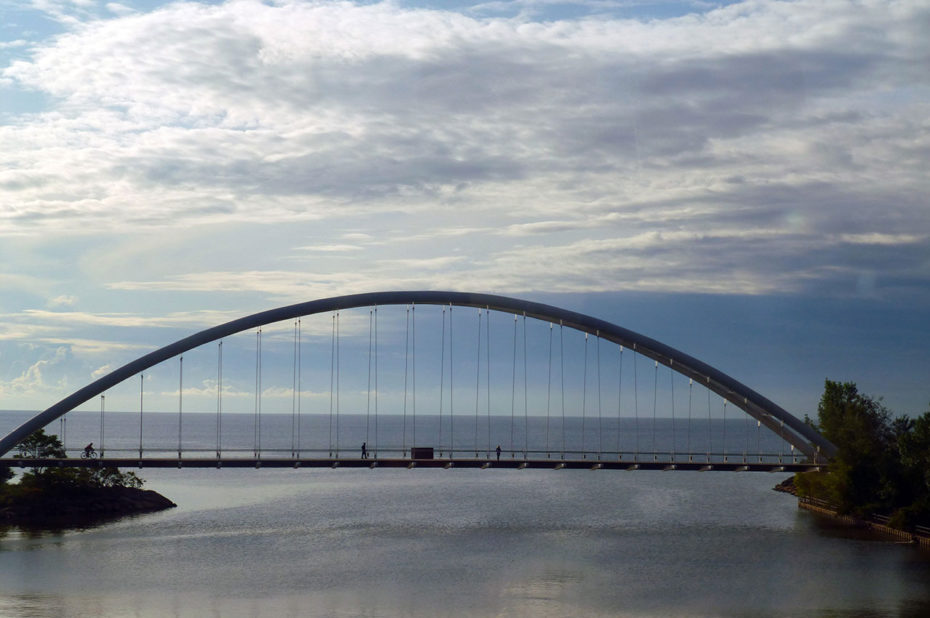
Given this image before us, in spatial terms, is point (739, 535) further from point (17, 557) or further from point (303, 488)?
point (303, 488)

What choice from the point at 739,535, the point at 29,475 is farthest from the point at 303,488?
the point at 739,535

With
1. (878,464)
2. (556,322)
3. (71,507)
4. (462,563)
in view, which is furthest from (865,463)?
(71,507)

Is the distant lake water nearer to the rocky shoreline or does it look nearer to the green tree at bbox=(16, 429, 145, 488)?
the rocky shoreline

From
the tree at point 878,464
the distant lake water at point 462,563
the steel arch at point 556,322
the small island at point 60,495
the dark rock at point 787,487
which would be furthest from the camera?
the dark rock at point 787,487

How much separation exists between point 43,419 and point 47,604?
59.1ft

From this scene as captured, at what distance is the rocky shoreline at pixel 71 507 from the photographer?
5509 cm

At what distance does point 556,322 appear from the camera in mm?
53094

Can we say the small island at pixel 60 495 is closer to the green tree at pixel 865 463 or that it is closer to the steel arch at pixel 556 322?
the steel arch at pixel 556 322

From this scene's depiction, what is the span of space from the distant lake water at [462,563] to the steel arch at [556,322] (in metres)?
5.92

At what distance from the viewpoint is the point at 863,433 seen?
5122 cm

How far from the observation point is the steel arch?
51156mm

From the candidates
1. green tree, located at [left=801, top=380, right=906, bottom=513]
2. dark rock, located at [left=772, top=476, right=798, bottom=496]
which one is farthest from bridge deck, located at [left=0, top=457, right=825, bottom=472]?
dark rock, located at [left=772, top=476, right=798, bottom=496]

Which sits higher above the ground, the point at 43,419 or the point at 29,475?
the point at 43,419

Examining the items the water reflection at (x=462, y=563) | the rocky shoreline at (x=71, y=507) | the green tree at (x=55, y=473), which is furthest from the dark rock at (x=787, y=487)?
the green tree at (x=55, y=473)
